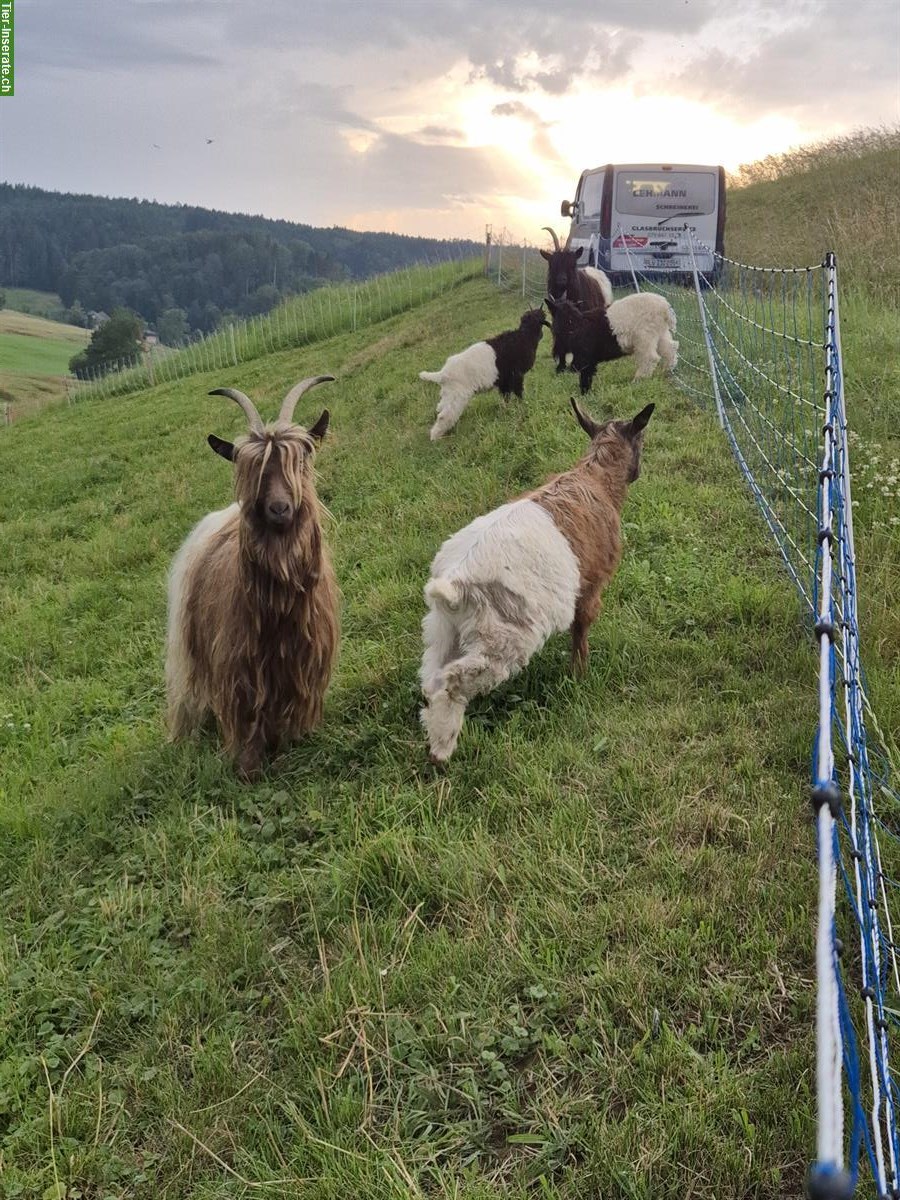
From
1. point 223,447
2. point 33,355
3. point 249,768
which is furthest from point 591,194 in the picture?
point 33,355

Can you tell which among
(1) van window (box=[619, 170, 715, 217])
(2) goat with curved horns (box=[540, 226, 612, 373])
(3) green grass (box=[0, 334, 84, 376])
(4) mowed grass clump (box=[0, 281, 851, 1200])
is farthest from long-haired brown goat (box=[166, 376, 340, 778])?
(3) green grass (box=[0, 334, 84, 376])

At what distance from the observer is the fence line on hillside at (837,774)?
135 centimetres

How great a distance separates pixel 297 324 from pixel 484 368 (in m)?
18.0

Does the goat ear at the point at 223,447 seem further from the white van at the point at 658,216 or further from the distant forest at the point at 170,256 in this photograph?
the distant forest at the point at 170,256

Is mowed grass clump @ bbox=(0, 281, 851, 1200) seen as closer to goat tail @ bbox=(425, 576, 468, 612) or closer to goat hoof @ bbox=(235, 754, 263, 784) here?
goat hoof @ bbox=(235, 754, 263, 784)

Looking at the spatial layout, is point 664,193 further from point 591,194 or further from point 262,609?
point 262,609

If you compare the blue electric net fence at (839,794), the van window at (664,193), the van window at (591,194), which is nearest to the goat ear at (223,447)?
the blue electric net fence at (839,794)

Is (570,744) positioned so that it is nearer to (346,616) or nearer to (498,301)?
(346,616)

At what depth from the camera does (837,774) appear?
10.2 ft

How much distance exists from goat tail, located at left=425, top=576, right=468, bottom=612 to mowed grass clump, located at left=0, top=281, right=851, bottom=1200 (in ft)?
2.05

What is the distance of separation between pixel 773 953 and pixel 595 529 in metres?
2.35

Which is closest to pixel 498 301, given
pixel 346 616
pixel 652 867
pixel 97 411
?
pixel 97 411

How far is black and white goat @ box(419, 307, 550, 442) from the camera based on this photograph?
888cm

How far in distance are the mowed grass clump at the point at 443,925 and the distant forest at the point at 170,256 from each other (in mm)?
57772
